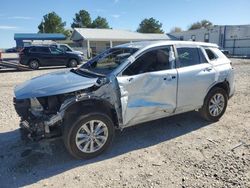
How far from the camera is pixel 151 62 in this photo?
431 centimetres

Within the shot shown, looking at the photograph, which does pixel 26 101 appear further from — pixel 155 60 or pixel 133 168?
pixel 155 60

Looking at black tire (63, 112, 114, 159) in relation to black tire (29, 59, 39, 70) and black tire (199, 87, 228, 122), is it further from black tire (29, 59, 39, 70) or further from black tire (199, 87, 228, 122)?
black tire (29, 59, 39, 70)

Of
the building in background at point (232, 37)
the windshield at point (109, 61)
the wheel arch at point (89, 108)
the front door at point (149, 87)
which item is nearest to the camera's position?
the wheel arch at point (89, 108)

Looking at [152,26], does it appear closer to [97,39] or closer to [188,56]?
[97,39]

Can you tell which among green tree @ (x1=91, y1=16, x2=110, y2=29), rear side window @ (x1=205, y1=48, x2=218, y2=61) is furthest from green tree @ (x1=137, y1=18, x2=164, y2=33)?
rear side window @ (x1=205, y1=48, x2=218, y2=61)

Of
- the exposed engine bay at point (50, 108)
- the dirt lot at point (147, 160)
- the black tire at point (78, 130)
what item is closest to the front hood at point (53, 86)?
the exposed engine bay at point (50, 108)

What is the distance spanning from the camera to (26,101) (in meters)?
3.69

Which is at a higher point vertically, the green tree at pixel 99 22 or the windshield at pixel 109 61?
the green tree at pixel 99 22

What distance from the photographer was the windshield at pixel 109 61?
14.0 ft

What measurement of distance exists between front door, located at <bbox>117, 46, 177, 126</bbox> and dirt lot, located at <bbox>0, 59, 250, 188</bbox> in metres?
0.55

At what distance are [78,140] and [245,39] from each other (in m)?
34.6

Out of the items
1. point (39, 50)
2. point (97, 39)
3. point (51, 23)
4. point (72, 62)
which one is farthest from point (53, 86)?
point (51, 23)

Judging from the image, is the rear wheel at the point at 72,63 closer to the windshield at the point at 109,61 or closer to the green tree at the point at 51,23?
the windshield at the point at 109,61

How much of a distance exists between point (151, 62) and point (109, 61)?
916 mm
